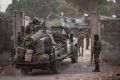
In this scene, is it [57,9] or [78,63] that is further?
[57,9]

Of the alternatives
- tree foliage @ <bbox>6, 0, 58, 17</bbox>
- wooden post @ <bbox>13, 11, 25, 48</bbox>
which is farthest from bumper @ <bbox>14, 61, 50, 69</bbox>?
tree foliage @ <bbox>6, 0, 58, 17</bbox>

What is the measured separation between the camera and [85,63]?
20.4m

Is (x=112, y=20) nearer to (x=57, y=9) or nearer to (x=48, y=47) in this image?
(x=48, y=47)

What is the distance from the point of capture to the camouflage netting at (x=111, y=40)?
64.4ft

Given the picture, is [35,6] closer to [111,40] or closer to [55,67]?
[111,40]

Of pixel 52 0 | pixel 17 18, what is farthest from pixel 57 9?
pixel 17 18

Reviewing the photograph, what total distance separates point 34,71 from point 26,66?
5.89 feet

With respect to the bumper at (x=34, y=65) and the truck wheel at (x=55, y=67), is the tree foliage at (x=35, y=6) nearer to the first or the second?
the truck wheel at (x=55, y=67)

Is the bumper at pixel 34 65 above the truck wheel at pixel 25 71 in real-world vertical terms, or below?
above

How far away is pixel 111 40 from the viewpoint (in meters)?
20.1

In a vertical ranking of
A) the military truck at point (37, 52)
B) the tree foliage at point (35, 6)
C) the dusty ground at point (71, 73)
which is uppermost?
the tree foliage at point (35, 6)

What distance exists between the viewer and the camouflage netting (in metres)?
19.6

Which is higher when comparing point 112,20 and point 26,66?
point 112,20

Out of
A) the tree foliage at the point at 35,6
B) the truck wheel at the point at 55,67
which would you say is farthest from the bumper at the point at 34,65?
the tree foliage at the point at 35,6
